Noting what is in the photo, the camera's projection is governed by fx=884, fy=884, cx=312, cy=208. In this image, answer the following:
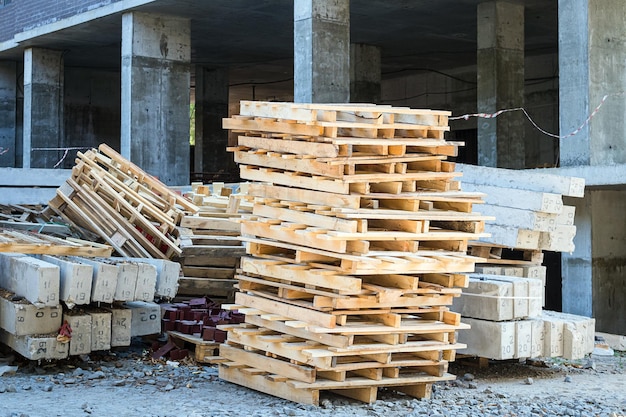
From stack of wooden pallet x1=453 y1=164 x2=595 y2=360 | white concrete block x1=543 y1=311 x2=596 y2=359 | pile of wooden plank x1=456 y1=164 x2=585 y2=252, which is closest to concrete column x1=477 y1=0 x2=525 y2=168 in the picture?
stack of wooden pallet x1=453 y1=164 x2=595 y2=360

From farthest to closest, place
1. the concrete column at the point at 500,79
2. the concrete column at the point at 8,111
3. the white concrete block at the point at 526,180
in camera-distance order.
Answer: the concrete column at the point at 8,111
the concrete column at the point at 500,79
the white concrete block at the point at 526,180

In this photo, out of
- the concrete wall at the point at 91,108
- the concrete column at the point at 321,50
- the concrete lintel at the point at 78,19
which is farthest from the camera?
the concrete wall at the point at 91,108

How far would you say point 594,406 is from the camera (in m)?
8.39

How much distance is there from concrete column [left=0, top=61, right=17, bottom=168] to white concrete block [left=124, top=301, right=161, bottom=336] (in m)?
20.8

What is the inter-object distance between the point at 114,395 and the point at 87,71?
25267mm

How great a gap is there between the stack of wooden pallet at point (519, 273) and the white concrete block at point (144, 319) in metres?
3.59

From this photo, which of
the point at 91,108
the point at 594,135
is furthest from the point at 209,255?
the point at 91,108

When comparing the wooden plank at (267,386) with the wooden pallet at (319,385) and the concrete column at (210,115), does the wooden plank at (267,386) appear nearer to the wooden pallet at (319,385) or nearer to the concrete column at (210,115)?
the wooden pallet at (319,385)

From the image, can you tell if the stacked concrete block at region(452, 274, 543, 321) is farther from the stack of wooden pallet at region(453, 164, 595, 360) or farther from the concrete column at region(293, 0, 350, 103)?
the concrete column at region(293, 0, 350, 103)

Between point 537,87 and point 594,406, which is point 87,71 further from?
point 594,406

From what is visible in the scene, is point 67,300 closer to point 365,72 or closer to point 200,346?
point 200,346

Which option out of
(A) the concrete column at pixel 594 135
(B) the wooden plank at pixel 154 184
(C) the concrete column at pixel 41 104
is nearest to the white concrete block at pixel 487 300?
(A) the concrete column at pixel 594 135

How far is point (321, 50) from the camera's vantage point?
1727cm

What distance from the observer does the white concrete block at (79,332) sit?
9594mm
